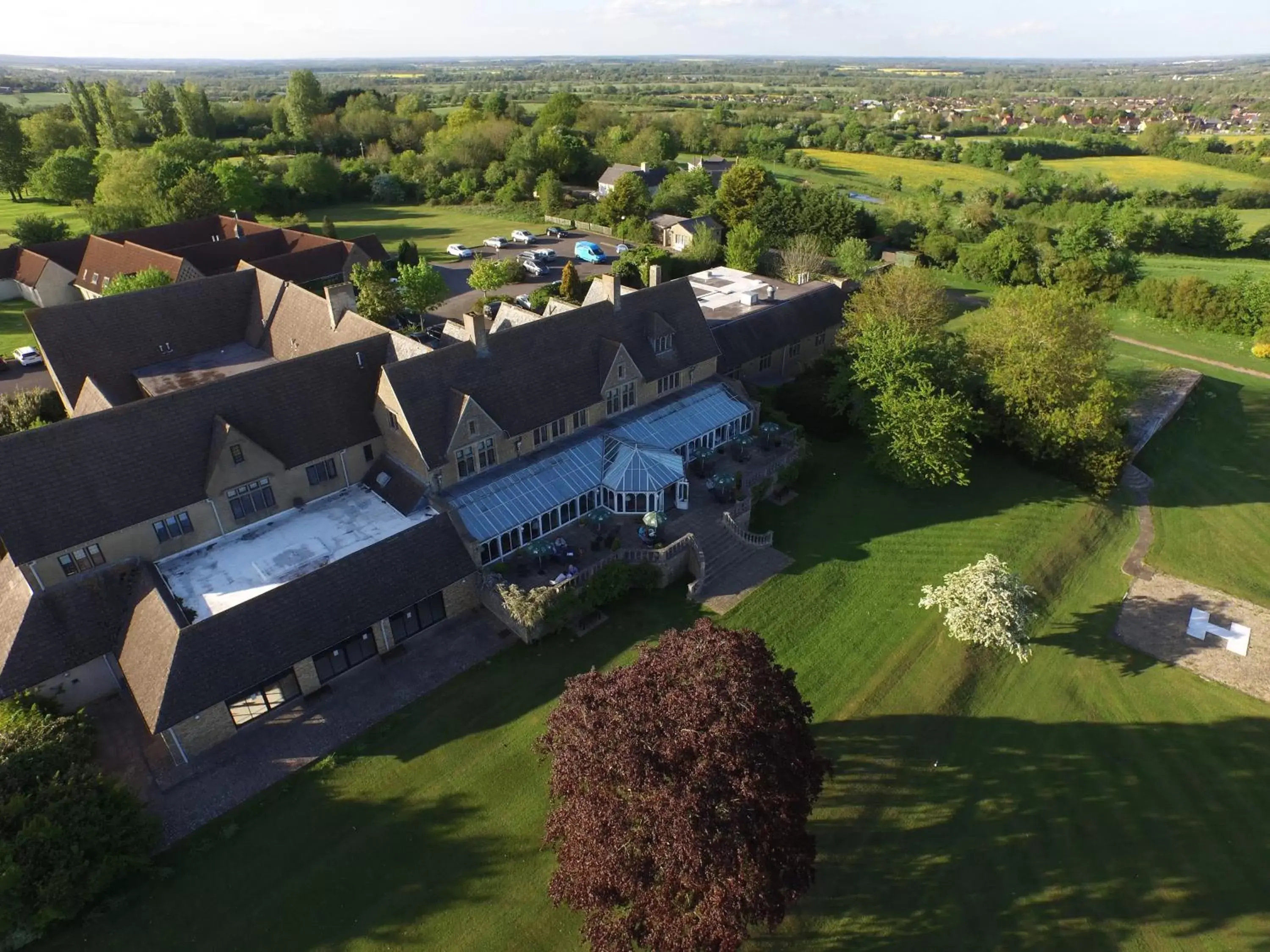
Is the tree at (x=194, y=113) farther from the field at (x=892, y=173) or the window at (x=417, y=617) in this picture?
the window at (x=417, y=617)

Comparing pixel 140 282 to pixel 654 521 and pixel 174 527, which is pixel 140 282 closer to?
pixel 174 527

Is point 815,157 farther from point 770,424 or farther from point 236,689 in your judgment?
point 236,689

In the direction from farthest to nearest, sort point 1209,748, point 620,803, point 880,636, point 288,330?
point 288,330 → point 880,636 → point 1209,748 → point 620,803

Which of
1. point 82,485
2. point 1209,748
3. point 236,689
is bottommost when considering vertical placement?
point 1209,748

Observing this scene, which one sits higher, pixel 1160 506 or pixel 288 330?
pixel 288 330

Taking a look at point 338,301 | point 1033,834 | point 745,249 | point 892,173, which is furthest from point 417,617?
point 892,173

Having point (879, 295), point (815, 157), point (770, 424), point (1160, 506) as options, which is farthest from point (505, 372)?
point (815, 157)

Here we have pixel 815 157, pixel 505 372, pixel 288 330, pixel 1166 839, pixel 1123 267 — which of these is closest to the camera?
pixel 1166 839
